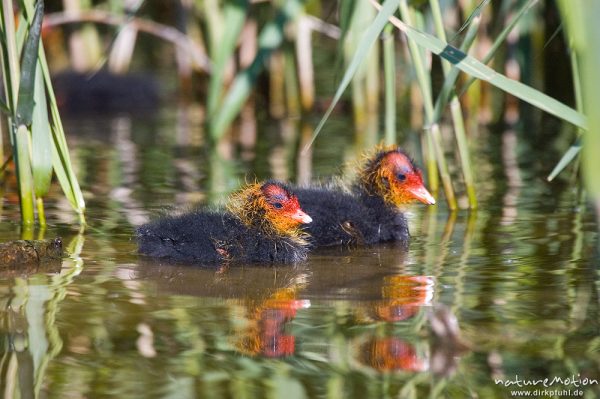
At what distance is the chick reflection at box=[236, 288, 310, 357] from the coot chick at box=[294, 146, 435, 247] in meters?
1.01

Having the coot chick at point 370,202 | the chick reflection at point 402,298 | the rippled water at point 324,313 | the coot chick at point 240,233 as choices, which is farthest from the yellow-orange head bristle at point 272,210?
the chick reflection at point 402,298

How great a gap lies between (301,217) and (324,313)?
3.59ft

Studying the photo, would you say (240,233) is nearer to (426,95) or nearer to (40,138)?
(40,138)

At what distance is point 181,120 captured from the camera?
11.3m

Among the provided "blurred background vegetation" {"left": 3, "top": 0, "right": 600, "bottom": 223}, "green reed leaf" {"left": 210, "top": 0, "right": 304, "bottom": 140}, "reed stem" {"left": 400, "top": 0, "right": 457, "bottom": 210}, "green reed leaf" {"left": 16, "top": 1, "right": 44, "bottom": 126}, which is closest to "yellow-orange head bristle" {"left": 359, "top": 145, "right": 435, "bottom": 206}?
"reed stem" {"left": 400, "top": 0, "right": 457, "bottom": 210}

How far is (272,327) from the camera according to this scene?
14.6ft

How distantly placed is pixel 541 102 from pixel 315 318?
1.28 meters

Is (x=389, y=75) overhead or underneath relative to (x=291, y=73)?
underneath

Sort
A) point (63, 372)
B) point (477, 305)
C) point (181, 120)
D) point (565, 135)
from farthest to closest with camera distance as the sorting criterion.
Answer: point (181, 120), point (565, 135), point (477, 305), point (63, 372)

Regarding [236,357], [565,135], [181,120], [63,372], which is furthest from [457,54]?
[181,120]

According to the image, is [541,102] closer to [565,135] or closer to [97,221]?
[97,221]

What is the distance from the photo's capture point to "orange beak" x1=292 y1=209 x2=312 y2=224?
223 inches

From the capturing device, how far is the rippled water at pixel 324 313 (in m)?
3.81

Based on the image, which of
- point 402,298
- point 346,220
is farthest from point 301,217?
point 402,298
